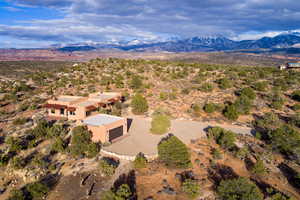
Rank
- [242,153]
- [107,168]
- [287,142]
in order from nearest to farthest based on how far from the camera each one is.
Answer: [107,168]
[242,153]
[287,142]

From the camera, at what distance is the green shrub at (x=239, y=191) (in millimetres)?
11945

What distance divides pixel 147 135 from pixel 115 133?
3.78 meters

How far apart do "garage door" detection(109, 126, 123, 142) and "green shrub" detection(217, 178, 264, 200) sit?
12.3 m

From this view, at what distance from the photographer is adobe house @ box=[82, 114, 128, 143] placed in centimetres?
2141

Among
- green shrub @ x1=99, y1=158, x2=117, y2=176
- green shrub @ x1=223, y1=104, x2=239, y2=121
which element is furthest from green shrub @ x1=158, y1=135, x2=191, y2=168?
green shrub @ x1=223, y1=104, x2=239, y2=121

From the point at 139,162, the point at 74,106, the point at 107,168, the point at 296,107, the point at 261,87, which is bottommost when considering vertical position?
the point at 107,168

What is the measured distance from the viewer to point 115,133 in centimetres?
2270

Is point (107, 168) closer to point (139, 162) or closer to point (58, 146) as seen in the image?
point (139, 162)

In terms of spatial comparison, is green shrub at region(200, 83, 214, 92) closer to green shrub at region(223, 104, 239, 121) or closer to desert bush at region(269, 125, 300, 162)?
green shrub at region(223, 104, 239, 121)

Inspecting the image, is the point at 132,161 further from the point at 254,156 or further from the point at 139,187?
the point at 254,156

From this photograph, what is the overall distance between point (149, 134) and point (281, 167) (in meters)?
13.1

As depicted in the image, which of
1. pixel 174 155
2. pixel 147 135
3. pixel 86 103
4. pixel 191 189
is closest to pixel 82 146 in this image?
pixel 147 135

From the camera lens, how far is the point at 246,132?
2538cm

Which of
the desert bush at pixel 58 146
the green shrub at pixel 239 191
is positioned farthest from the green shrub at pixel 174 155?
the desert bush at pixel 58 146
